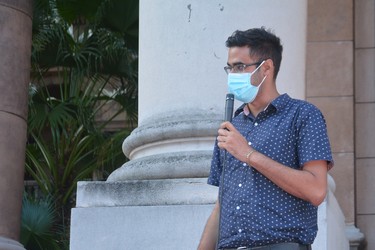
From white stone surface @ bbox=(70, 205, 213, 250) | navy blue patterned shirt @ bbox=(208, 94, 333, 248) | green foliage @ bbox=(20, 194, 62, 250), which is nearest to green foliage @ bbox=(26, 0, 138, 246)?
green foliage @ bbox=(20, 194, 62, 250)

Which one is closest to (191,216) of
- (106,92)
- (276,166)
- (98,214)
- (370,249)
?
(98,214)

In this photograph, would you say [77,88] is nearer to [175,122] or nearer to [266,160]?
[175,122]

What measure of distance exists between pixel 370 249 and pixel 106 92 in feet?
23.7

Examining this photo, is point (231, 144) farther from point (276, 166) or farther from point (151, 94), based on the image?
point (151, 94)

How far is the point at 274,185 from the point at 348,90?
17.3 feet

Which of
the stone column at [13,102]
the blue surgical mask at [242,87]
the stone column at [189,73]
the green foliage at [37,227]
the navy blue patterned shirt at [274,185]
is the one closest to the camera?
the navy blue patterned shirt at [274,185]

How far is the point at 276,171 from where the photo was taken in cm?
424

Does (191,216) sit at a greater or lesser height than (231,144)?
lesser

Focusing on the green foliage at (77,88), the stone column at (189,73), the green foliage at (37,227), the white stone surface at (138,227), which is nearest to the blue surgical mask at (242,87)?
the white stone surface at (138,227)

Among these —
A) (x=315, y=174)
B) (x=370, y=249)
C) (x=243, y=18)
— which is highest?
(x=243, y=18)

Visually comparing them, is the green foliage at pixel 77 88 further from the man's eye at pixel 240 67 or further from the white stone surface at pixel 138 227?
the man's eye at pixel 240 67

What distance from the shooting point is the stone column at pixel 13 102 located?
9195 millimetres

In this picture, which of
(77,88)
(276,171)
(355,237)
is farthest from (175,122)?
(77,88)

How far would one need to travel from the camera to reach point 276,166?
4.25 meters
